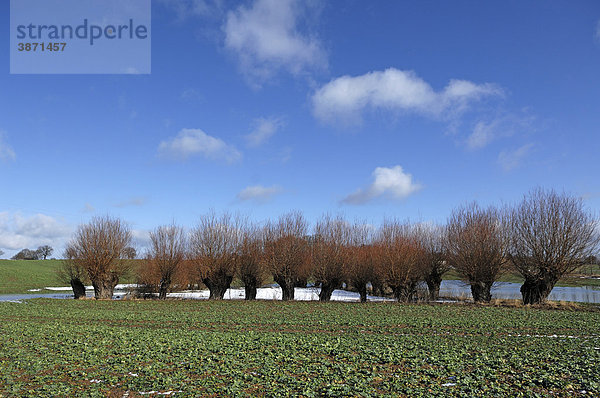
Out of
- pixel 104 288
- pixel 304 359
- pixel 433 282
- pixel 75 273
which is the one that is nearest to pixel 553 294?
pixel 433 282

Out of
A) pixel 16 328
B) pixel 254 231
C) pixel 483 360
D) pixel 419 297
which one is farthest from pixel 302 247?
pixel 483 360

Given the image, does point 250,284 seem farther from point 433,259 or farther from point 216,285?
point 433,259

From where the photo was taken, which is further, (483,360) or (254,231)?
(254,231)

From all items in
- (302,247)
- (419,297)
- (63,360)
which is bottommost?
(419,297)

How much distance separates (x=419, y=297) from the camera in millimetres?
34688

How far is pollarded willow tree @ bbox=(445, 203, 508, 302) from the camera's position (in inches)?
1300

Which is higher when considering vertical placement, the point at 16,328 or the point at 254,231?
the point at 254,231

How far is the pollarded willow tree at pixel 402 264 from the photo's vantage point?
34.0 metres

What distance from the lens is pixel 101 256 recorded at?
38719 mm

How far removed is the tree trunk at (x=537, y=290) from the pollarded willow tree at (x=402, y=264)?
8342mm

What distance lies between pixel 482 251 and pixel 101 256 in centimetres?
3536

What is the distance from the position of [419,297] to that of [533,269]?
9.44 m

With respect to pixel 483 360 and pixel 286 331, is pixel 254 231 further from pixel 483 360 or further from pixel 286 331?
pixel 483 360

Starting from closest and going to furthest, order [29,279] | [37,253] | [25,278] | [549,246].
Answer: [549,246] → [29,279] → [25,278] → [37,253]
